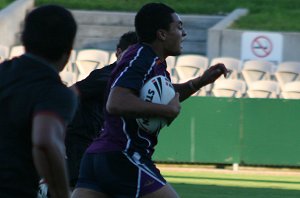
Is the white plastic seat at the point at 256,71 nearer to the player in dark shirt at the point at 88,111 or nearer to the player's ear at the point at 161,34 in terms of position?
the player in dark shirt at the point at 88,111

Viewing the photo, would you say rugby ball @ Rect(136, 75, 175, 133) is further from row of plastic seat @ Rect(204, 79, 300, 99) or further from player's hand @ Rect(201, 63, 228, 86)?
row of plastic seat @ Rect(204, 79, 300, 99)

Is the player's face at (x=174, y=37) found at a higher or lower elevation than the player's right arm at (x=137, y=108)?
higher

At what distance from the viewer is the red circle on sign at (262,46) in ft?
73.9

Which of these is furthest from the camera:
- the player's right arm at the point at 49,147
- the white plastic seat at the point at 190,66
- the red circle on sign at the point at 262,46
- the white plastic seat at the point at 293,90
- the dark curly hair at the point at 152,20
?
the red circle on sign at the point at 262,46

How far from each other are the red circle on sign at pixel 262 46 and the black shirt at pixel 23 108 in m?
18.4

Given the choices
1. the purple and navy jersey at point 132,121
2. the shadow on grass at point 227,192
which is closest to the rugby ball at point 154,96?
the purple and navy jersey at point 132,121

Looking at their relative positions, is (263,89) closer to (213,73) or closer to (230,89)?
(230,89)

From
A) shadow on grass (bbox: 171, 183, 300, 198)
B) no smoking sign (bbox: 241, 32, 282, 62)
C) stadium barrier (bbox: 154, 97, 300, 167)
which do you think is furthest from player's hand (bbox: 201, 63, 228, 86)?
no smoking sign (bbox: 241, 32, 282, 62)

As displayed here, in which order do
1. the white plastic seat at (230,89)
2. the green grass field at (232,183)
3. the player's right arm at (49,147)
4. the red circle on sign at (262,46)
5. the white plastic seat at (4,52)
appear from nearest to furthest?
the player's right arm at (49,147)
the green grass field at (232,183)
the white plastic seat at (230,89)
the white plastic seat at (4,52)
the red circle on sign at (262,46)

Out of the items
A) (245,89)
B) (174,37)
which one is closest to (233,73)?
(245,89)

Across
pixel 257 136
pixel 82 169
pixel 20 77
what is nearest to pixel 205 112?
pixel 257 136

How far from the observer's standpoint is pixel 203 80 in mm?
6684

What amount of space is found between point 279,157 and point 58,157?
480 inches

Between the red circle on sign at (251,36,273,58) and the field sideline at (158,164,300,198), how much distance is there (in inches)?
258
